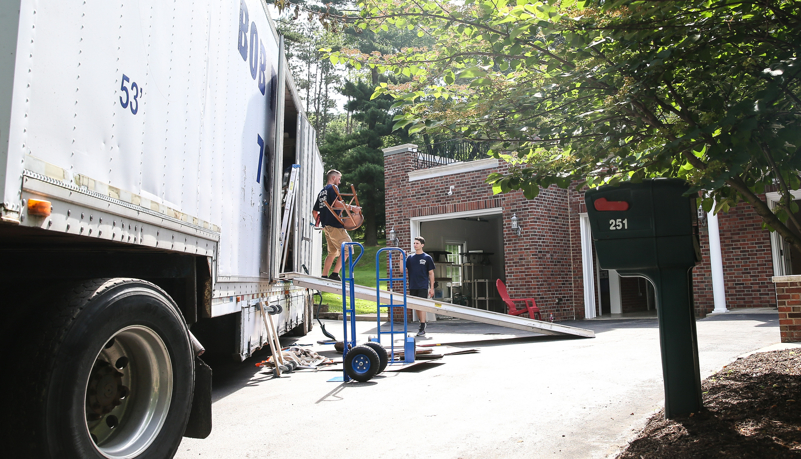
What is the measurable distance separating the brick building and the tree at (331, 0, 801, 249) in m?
10.1

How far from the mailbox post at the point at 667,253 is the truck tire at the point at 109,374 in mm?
2432

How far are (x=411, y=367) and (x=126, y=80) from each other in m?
4.90

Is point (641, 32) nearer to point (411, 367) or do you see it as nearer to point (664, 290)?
point (664, 290)

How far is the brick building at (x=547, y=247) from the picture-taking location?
523 inches

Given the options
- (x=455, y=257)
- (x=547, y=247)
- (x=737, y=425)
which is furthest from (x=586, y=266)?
(x=737, y=425)

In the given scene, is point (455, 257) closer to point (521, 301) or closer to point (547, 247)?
point (547, 247)

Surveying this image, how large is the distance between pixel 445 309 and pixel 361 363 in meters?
2.96

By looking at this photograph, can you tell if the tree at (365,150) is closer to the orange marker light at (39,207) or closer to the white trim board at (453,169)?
the white trim board at (453,169)

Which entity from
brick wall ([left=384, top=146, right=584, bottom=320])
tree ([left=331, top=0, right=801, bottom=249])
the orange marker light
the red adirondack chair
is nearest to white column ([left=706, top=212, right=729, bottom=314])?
brick wall ([left=384, top=146, right=584, bottom=320])

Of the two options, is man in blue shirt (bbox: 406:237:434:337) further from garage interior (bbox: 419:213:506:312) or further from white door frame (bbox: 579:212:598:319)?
garage interior (bbox: 419:213:506:312)

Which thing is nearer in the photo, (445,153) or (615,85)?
(615,85)

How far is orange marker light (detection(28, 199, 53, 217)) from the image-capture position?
1.99 metres

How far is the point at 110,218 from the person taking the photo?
8.39 feet

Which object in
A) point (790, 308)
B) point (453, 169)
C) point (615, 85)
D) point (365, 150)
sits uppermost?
point (365, 150)
